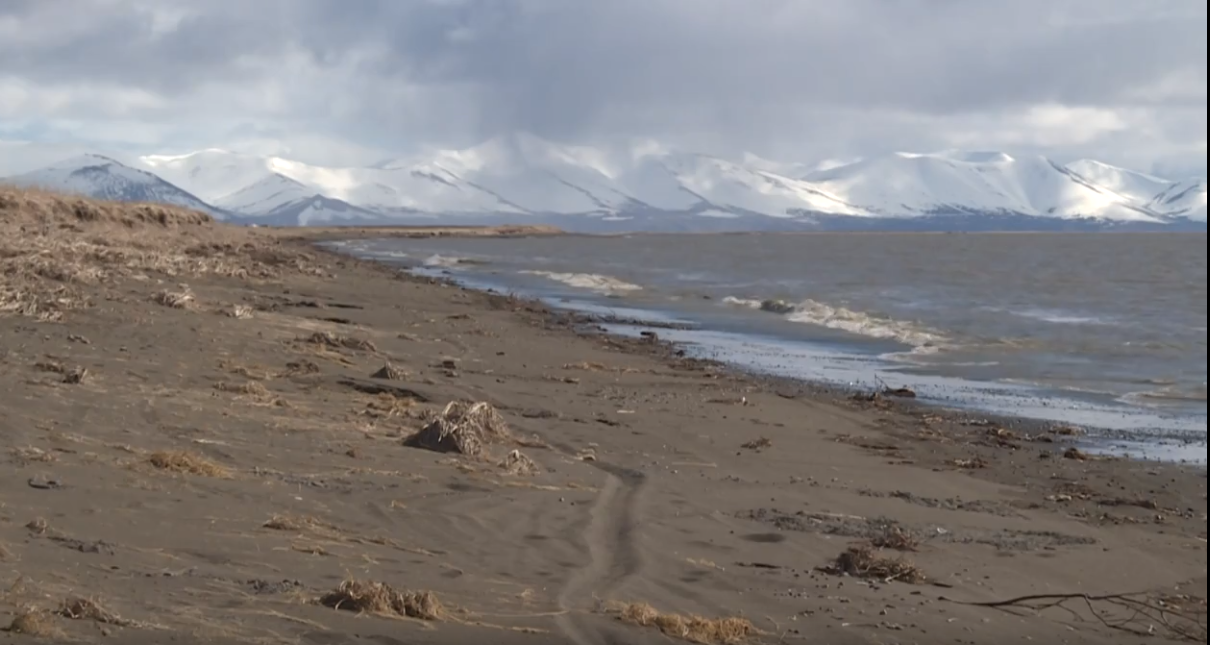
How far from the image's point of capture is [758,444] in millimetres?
12336

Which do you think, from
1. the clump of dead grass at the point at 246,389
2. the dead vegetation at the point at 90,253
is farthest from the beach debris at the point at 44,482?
the dead vegetation at the point at 90,253

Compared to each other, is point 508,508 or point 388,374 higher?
point 388,374

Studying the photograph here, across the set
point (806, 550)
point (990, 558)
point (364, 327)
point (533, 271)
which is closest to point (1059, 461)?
point (990, 558)

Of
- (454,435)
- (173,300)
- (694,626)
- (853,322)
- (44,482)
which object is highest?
(853,322)

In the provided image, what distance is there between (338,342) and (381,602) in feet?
36.5

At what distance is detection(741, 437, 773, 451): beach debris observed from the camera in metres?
12.2

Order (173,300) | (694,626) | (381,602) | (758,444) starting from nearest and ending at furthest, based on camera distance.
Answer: (381,602), (694,626), (758,444), (173,300)

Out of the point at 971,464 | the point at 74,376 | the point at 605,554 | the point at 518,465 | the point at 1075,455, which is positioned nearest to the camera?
the point at 605,554

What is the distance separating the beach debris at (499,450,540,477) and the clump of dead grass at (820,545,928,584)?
117 inches

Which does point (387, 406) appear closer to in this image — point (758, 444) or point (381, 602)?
point (758, 444)

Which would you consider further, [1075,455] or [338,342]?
[338,342]

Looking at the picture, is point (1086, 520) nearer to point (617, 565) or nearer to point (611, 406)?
point (617, 565)

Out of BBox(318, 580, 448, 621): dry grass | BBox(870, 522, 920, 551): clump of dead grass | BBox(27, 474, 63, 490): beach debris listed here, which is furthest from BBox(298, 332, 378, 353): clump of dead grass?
BBox(318, 580, 448, 621): dry grass

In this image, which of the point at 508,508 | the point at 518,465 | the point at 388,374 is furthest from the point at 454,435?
the point at 388,374
